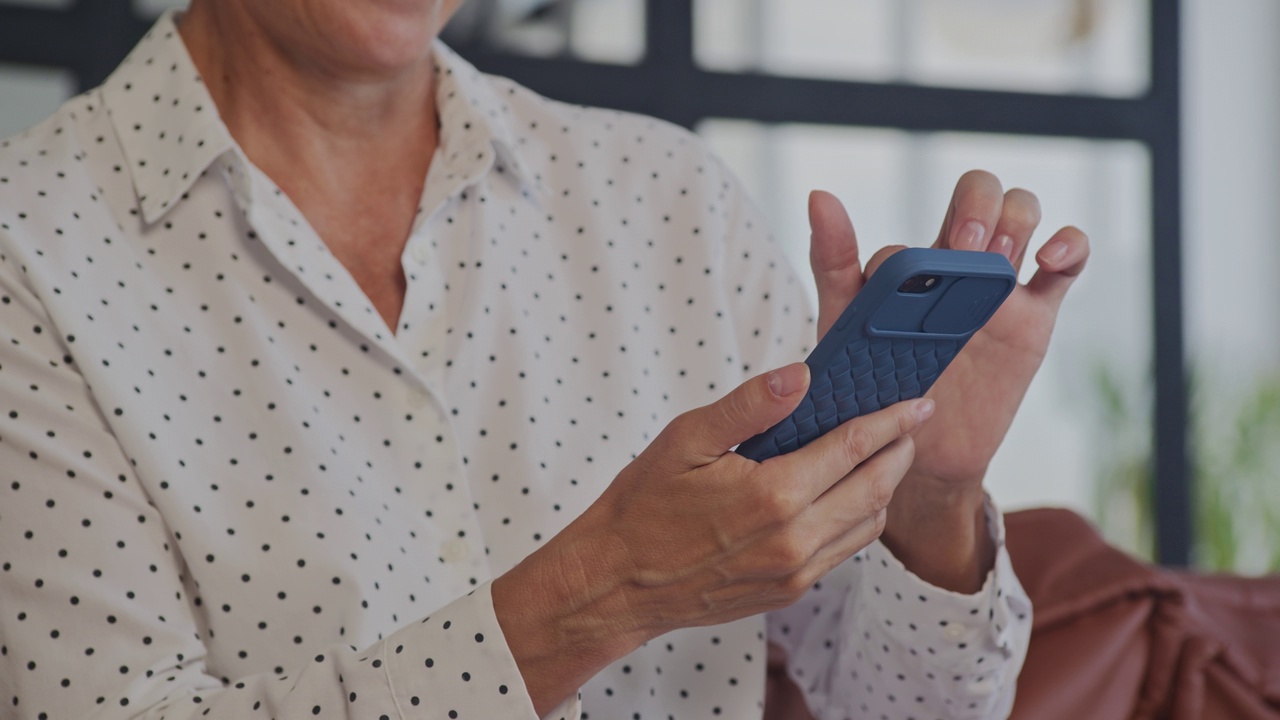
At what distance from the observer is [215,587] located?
0.86 meters

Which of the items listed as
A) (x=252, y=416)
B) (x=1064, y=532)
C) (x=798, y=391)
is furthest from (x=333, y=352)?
(x=1064, y=532)

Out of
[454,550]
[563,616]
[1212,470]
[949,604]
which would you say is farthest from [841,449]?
[1212,470]

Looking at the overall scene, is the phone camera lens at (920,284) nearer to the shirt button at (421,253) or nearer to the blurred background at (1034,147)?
the shirt button at (421,253)

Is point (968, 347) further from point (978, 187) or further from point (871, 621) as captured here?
point (871, 621)

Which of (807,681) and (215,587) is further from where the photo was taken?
(807,681)

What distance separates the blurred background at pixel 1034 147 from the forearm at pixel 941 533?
85.3 inches

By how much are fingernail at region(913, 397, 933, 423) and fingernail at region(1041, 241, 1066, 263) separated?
0.56 feet

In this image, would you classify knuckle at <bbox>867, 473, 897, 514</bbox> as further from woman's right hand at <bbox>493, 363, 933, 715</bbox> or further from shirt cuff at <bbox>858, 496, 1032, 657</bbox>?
shirt cuff at <bbox>858, 496, 1032, 657</bbox>

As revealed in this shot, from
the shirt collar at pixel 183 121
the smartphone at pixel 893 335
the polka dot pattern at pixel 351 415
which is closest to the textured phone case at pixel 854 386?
the smartphone at pixel 893 335

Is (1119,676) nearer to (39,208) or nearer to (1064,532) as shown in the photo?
(1064,532)

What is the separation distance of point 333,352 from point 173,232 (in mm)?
166

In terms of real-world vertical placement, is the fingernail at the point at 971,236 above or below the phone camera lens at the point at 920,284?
above

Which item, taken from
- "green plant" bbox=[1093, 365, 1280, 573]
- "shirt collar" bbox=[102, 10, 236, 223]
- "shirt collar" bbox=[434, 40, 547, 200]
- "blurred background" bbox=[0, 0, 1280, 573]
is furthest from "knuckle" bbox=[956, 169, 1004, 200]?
"green plant" bbox=[1093, 365, 1280, 573]

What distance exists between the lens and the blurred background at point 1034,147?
299 centimetres
